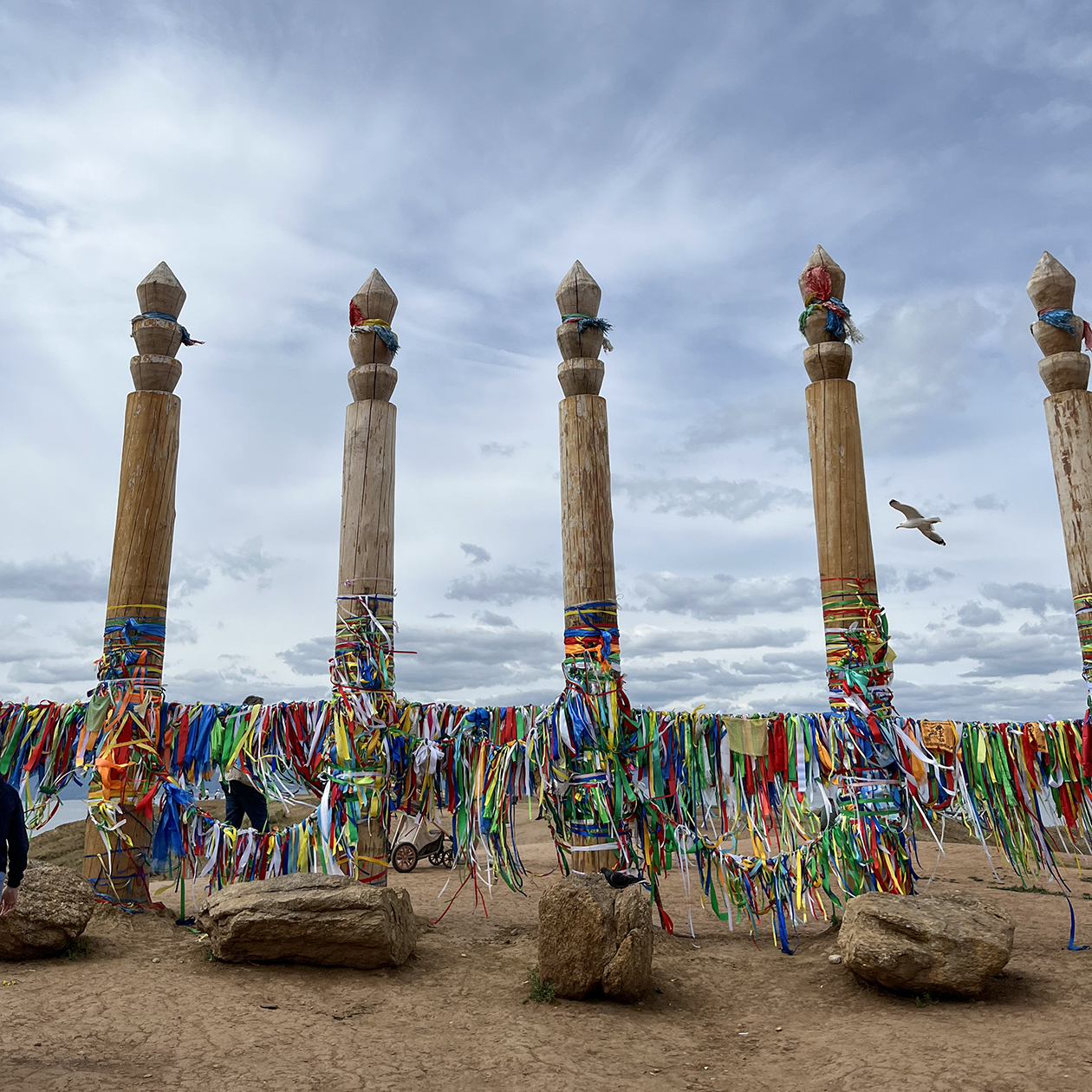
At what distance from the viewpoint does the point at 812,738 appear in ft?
19.2

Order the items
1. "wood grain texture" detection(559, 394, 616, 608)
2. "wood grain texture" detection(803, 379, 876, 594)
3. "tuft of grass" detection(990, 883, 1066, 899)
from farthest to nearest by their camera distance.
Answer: "tuft of grass" detection(990, 883, 1066, 899), "wood grain texture" detection(559, 394, 616, 608), "wood grain texture" detection(803, 379, 876, 594)

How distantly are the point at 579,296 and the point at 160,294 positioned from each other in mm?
3246

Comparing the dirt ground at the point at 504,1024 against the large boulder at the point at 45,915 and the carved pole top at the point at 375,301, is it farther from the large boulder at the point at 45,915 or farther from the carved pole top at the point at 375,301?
the carved pole top at the point at 375,301

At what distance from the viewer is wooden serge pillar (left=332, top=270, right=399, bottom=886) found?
19.5 ft

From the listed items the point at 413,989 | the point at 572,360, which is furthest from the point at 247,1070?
the point at 572,360

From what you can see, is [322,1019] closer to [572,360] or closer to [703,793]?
[703,793]

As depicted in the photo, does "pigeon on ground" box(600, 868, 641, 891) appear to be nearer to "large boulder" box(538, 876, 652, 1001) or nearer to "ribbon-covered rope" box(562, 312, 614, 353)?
"large boulder" box(538, 876, 652, 1001)

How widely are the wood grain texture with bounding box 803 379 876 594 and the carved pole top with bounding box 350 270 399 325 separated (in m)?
3.27

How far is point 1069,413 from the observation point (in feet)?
21.5

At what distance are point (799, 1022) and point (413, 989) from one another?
2.00 meters

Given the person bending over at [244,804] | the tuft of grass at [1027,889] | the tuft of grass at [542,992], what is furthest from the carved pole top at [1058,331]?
the person bending over at [244,804]

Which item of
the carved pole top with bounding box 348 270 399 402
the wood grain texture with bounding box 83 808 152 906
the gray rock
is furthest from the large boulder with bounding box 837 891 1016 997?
the carved pole top with bounding box 348 270 399 402

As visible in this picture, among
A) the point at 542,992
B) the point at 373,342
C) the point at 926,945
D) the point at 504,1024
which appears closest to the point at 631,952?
the point at 542,992

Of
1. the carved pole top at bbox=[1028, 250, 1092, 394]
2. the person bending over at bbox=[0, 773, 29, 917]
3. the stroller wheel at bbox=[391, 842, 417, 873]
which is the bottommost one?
the stroller wheel at bbox=[391, 842, 417, 873]
